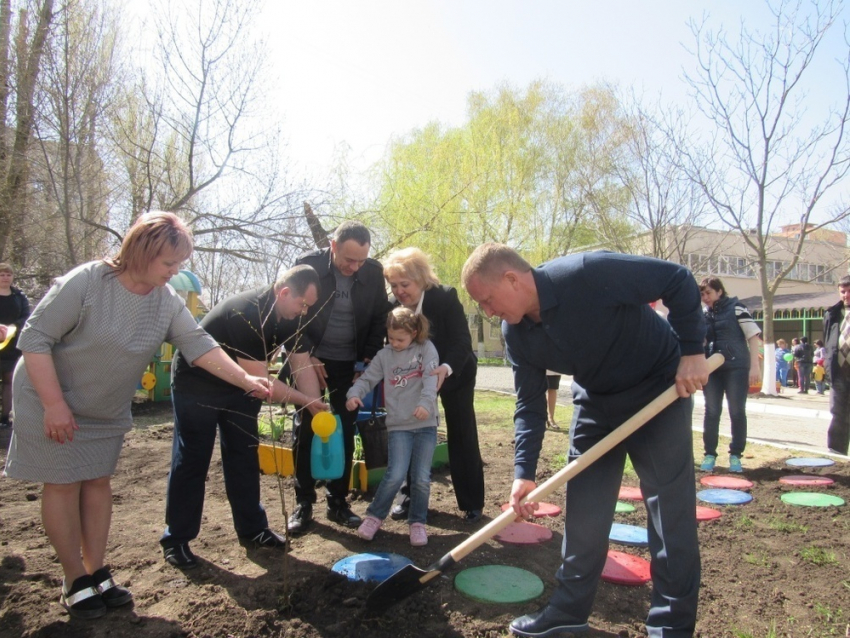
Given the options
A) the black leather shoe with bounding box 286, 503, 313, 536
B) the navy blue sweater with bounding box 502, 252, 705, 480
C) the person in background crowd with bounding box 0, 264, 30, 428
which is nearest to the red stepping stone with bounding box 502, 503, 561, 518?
the black leather shoe with bounding box 286, 503, 313, 536

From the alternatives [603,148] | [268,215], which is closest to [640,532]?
[268,215]

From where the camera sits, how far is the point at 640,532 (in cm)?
381

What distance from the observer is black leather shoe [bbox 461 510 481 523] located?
397cm

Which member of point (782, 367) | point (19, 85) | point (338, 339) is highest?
point (19, 85)

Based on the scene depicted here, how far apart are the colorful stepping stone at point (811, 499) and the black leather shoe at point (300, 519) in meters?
3.52

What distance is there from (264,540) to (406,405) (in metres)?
1.09

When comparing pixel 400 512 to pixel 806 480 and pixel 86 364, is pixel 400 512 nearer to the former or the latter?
pixel 86 364

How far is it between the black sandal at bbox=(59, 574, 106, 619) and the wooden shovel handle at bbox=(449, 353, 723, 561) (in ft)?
4.95

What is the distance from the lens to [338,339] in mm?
3920

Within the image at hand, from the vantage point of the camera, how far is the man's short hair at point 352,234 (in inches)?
142

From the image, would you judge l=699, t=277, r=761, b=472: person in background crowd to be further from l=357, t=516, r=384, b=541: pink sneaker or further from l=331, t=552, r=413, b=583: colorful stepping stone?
l=331, t=552, r=413, b=583: colorful stepping stone

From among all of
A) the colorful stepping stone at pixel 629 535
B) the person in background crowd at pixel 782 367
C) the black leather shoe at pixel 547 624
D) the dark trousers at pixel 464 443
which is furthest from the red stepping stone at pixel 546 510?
the person in background crowd at pixel 782 367

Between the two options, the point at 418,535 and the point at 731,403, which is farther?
the point at 731,403

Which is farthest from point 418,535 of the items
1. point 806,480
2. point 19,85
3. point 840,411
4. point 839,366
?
point 19,85
